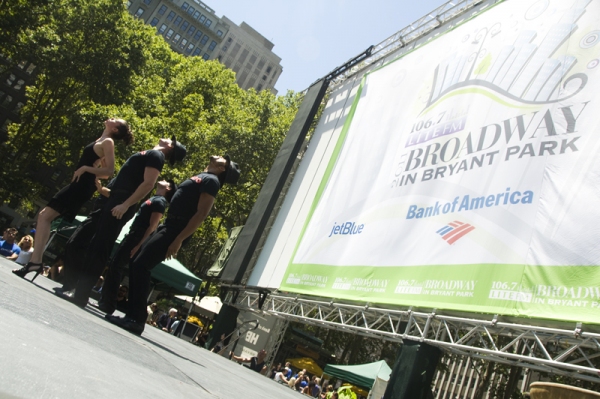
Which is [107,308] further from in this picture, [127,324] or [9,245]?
[9,245]

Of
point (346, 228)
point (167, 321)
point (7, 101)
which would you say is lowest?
point (167, 321)

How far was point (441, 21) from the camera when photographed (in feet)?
37.5

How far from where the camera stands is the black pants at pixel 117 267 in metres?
4.21

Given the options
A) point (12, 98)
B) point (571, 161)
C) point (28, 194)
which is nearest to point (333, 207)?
point (571, 161)

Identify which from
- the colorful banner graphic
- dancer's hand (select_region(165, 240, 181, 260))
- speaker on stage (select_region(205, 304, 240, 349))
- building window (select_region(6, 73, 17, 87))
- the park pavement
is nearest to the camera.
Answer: the park pavement

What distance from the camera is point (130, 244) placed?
4.38 m

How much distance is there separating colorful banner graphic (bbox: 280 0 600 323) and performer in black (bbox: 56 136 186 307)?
13.3 ft

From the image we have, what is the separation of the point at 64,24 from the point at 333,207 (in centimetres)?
1884

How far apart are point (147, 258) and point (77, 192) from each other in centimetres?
90

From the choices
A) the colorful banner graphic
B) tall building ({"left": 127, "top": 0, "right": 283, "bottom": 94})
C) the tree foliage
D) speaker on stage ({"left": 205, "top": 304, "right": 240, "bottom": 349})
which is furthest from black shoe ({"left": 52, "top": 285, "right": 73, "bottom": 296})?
tall building ({"left": 127, "top": 0, "right": 283, "bottom": 94})

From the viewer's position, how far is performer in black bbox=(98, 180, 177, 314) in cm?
422

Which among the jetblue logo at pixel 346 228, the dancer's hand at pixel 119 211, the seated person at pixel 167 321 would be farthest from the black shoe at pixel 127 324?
the seated person at pixel 167 321

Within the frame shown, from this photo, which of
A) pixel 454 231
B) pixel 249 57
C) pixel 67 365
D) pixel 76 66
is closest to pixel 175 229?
pixel 67 365

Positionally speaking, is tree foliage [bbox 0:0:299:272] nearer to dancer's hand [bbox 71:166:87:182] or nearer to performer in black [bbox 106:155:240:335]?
dancer's hand [bbox 71:166:87:182]
